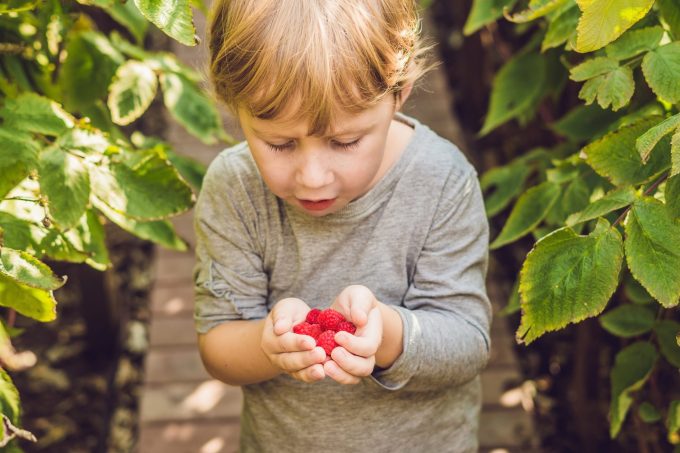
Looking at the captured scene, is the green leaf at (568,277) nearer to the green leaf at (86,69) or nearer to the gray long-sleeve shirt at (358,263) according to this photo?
the gray long-sleeve shirt at (358,263)

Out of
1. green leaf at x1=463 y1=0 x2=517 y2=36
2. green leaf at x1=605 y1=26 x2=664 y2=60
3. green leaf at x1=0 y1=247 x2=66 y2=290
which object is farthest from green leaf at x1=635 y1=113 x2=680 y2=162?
green leaf at x1=0 y1=247 x2=66 y2=290

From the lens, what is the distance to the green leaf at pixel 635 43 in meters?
1.38

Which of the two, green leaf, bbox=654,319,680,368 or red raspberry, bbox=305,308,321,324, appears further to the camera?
green leaf, bbox=654,319,680,368

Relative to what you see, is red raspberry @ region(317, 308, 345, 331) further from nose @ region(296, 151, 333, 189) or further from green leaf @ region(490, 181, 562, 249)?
green leaf @ region(490, 181, 562, 249)

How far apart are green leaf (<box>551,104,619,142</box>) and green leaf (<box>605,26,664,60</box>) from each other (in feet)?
0.95

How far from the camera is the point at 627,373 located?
1588 mm

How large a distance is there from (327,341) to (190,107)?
2.68ft

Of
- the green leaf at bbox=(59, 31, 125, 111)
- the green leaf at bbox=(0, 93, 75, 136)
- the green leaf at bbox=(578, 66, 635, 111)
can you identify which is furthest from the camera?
the green leaf at bbox=(59, 31, 125, 111)

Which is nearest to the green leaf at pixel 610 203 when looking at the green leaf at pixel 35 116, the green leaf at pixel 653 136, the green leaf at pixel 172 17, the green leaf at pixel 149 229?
the green leaf at pixel 653 136

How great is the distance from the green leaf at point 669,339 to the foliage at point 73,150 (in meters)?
0.92

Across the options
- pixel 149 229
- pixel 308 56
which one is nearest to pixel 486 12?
pixel 308 56

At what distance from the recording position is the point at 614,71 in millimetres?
1395

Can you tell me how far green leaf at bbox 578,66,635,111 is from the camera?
4.49ft

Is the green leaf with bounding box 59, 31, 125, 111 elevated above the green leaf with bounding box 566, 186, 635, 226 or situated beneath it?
elevated above
